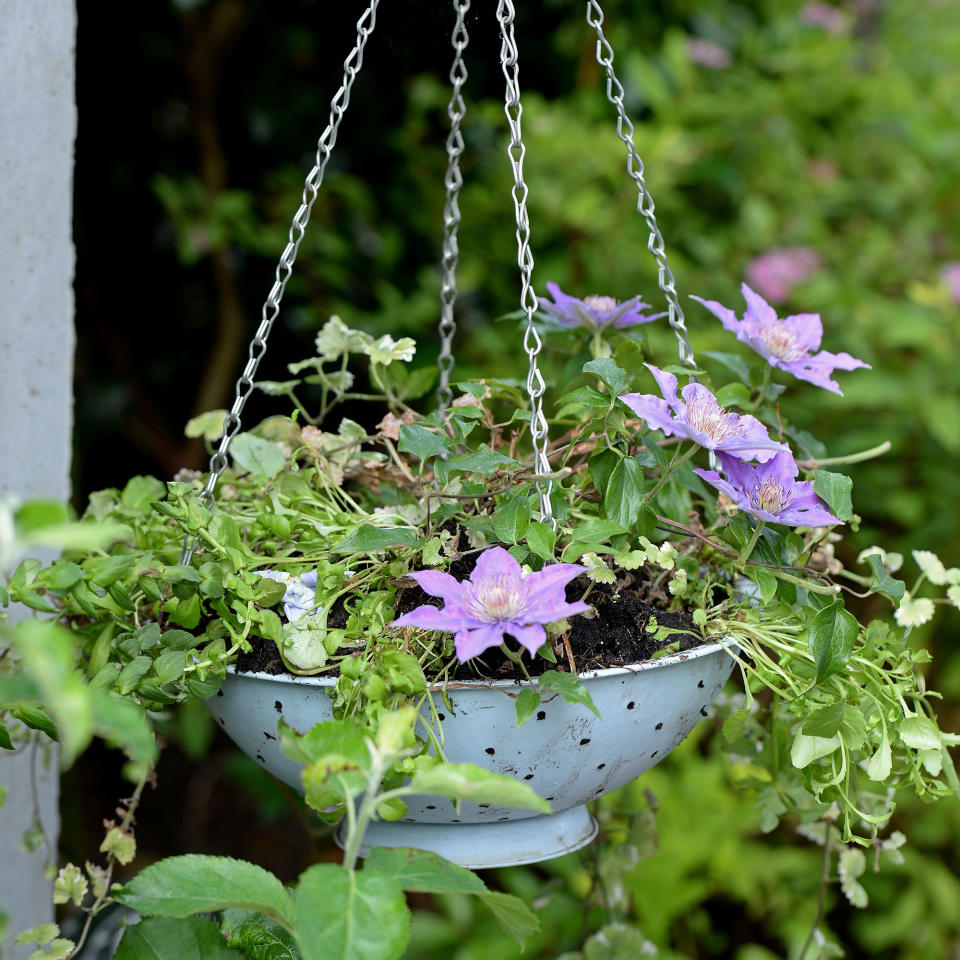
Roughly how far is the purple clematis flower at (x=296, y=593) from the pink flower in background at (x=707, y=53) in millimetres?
1650

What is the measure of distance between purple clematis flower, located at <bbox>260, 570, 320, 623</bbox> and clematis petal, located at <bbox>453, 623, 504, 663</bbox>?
0.15 m

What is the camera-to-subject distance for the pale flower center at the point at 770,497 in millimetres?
649

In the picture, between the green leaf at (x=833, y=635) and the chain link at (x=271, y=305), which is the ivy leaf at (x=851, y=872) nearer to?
the green leaf at (x=833, y=635)

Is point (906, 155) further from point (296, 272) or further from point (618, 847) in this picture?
point (618, 847)

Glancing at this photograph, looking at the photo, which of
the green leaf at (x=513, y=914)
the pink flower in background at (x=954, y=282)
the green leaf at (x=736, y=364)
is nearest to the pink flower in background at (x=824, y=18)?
the pink flower in background at (x=954, y=282)

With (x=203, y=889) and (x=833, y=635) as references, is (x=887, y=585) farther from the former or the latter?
(x=203, y=889)

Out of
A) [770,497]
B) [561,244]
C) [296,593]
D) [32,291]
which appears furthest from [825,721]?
[561,244]

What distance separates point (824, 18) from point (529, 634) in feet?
6.91

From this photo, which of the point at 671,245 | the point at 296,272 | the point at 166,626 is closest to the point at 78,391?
the point at 296,272

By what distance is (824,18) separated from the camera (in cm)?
216

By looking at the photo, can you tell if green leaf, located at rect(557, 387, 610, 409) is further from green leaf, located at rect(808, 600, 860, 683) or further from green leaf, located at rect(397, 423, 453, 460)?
green leaf, located at rect(808, 600, 860, 683)

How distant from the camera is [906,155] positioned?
222 centimetres

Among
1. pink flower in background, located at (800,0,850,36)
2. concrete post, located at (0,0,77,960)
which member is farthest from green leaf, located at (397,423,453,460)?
pink flower in background, located at (800,0,850,36)

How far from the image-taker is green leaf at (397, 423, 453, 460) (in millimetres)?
672
